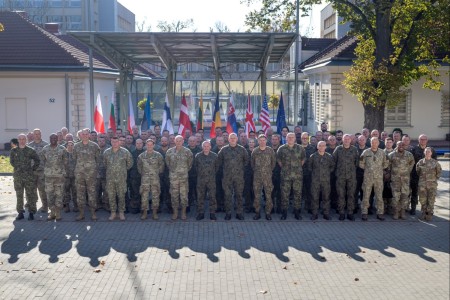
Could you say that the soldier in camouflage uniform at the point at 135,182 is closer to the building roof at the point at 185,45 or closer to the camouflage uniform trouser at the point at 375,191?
the camouflage uniform trouser at the point at 375,191

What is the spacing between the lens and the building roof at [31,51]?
26.4m

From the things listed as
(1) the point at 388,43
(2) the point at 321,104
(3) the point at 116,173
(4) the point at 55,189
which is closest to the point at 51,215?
(4) the point at 55,189

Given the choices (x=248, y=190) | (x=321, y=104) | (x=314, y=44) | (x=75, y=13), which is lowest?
(x=248, y=190)

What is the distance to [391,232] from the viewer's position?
1180 cm

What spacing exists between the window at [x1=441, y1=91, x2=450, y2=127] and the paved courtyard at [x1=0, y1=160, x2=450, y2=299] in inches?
685

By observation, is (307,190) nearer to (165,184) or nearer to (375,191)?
(375,191)

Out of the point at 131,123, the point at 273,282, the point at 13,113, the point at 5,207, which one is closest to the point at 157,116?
the point at 13,113

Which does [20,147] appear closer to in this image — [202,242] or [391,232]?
[202,242]

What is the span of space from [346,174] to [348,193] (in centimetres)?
42

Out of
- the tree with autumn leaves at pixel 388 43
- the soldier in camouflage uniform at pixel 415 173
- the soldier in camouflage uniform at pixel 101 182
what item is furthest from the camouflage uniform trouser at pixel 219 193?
the tree with autumn leaves at pixel 388 43

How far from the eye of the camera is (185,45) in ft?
67.6

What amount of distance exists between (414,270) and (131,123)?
1284 centimetres

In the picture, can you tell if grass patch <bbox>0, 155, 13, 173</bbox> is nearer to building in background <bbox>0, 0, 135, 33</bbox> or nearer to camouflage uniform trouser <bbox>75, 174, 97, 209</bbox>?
camouflage uniform trouser <bbox>75, 174, 97, 209</bbox>

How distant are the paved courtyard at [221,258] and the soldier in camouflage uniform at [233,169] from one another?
14.6 inches
